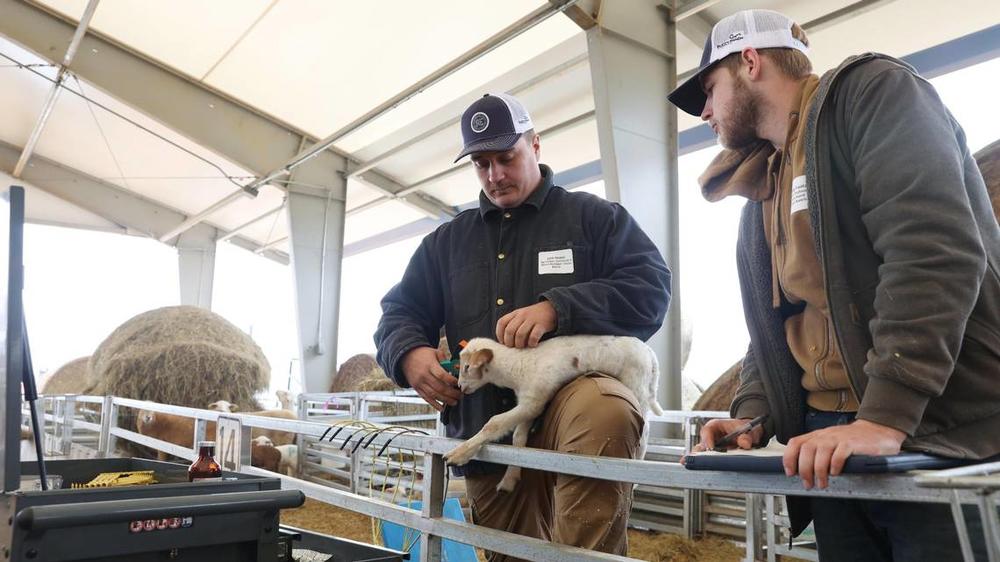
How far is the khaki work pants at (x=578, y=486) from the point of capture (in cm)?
138

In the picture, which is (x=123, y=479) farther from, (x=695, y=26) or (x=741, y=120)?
(x=695, y=26)

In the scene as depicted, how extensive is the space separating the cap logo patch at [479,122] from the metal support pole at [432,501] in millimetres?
862

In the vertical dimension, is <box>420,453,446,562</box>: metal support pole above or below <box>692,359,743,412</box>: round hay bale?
below

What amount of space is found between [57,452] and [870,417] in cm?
738

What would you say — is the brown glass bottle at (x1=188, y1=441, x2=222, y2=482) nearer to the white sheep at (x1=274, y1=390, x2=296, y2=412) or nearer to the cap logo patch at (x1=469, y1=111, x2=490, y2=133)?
the cap logo patch at (x1=469, y1=111, x2=490, y2=133)

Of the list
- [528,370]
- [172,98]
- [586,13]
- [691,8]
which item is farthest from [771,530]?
[172,98]

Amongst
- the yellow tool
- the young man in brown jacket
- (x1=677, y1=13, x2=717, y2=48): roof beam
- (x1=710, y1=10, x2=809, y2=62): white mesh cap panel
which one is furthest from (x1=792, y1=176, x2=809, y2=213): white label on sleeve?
(x1=677, y1=13, x2=717, y2=48): roof beam

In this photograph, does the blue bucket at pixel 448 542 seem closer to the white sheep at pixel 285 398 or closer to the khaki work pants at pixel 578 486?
the khaki work pants at pixel 578 486

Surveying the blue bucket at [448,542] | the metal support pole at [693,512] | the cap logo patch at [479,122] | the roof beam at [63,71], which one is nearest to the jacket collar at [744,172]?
the cap logo patch at [479,122]

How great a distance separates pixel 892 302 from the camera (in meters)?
0.88

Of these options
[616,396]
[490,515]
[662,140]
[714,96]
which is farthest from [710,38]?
[662,140]

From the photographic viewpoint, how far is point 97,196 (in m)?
14.5

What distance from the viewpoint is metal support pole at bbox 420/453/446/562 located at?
1.67 metres

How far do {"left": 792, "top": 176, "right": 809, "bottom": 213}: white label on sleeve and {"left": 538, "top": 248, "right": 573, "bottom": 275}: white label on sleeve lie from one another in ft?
2.28
